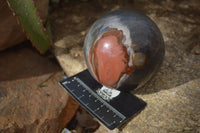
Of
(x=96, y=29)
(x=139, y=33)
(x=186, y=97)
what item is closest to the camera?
(x=139, y=33)

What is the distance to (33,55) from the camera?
7.29 ft

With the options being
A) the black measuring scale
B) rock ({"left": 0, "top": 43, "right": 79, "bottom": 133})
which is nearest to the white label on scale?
the black measuring scale

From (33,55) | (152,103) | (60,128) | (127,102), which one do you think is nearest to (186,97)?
(152,103)

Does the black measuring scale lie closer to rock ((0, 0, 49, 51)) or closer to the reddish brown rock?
the reddish brown rock

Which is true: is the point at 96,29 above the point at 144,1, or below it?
above

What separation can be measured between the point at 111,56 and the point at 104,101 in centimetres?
45

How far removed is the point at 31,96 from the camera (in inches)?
72.9

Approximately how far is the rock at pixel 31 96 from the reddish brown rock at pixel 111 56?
59 centimetres

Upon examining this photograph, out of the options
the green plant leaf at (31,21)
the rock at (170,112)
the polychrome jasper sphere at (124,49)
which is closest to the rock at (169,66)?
the rock at (170,112)

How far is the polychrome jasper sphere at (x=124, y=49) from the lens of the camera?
1368 millimetres

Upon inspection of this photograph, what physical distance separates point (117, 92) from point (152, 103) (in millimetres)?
287

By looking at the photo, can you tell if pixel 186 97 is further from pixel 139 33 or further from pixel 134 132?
pixel 139 33

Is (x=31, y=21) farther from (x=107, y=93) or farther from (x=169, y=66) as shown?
(x=169, y=66)

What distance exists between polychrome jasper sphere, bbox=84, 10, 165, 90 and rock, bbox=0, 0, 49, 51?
0.93 metres
